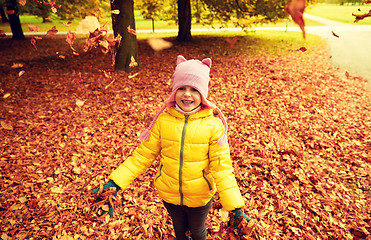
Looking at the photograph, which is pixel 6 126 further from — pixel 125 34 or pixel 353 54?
pixel 353 54

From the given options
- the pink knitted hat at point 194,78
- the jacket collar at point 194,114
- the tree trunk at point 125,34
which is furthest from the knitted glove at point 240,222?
the tree trunk at point 125,34

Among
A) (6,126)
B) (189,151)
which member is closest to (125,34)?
(6,126)

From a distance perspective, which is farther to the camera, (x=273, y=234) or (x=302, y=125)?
(x=302, y=125)

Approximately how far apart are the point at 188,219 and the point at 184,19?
38.7ft

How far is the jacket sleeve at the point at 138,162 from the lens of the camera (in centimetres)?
211

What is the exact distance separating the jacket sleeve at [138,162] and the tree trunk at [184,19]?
37.4ft

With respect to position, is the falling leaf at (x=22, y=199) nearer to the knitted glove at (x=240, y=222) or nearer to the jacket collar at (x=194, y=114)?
the jacket collar at (x=194, y=114)

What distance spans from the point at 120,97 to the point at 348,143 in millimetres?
5396

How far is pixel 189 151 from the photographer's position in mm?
2010

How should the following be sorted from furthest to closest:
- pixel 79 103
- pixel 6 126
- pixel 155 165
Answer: pixel 79 103 → pixel 6 126 → pixel 155 165

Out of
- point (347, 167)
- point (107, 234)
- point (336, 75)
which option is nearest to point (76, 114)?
point (107, 234)

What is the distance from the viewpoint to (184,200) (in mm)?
2160

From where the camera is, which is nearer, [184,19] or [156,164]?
[156,164]

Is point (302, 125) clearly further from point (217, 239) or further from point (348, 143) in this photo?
point (217, 239)
